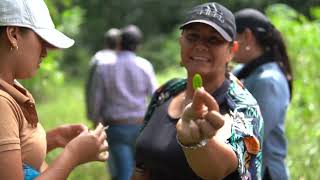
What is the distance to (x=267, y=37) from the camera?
12.1 ft

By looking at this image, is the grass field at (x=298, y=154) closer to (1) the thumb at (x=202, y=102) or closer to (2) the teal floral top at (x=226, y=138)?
(2) the teal floral top at (x=226, y=138)

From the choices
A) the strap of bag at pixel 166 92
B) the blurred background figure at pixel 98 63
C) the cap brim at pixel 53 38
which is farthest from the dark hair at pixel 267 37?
the blurred background figure at pixel 98 63

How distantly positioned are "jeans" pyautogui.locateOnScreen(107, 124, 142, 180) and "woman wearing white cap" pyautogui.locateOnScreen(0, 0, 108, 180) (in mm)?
3487

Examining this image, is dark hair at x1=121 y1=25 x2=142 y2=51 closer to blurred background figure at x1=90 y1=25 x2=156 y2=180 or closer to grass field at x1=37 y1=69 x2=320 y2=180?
blurred background figure at x1=90 y1=25 x2=156 y2=180

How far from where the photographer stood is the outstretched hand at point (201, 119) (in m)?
1.79

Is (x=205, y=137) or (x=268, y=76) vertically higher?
(x=205, y=137)

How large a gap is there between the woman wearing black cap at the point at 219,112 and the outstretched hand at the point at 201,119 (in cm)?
12

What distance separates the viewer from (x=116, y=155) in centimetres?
573

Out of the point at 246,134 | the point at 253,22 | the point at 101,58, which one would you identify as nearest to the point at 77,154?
the point at 246,134

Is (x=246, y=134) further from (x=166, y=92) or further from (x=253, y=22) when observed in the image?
(x=253, y=22)

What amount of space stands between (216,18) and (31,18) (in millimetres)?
851

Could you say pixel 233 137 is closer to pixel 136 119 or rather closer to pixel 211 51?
pixel 211 51

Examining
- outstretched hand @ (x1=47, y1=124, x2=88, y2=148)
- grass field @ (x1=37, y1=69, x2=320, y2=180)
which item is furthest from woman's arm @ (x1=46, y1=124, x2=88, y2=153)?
grass field @ (x1=37, y1=69, x2=320, y2=180)

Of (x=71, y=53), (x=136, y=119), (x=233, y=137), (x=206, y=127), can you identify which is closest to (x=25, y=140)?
(x=206, y=127)
